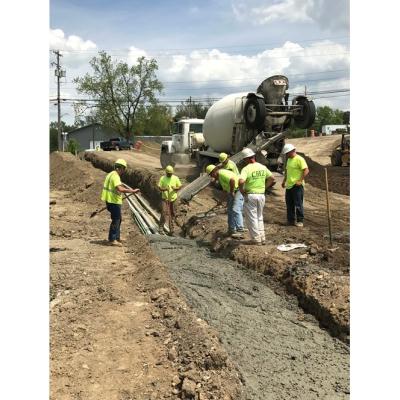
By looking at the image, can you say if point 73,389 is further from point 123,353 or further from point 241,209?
point 241,209

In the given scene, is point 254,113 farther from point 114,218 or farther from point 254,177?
point 114,218

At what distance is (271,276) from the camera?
725cm

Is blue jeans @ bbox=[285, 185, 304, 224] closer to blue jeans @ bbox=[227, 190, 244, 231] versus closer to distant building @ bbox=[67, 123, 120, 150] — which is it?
blue jeans @ bbox=[227, 190, 244, 231]

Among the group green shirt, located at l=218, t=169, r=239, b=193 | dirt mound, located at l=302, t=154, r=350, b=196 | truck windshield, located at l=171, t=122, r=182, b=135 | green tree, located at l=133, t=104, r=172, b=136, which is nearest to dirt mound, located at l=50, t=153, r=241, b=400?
green shirt, located at l=218, t=169, r=239, b=193

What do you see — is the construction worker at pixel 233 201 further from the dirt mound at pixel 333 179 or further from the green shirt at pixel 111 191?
the dirt mound at pixel 333 179

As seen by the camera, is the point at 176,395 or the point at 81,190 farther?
the point at 81,190

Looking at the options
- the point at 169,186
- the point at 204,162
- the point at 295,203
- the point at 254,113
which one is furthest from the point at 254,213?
the point at 204,162

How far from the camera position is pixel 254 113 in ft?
41.9

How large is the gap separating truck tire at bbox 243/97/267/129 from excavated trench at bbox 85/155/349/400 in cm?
543

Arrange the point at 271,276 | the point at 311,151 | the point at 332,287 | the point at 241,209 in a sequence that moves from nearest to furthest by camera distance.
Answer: the point at 332,287, the point at 271,276, the point at 241,209, the point at 311,151

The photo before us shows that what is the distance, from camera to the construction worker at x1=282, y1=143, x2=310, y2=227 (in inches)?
373

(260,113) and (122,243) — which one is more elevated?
(260,113)

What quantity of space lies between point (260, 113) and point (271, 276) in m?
6.35
